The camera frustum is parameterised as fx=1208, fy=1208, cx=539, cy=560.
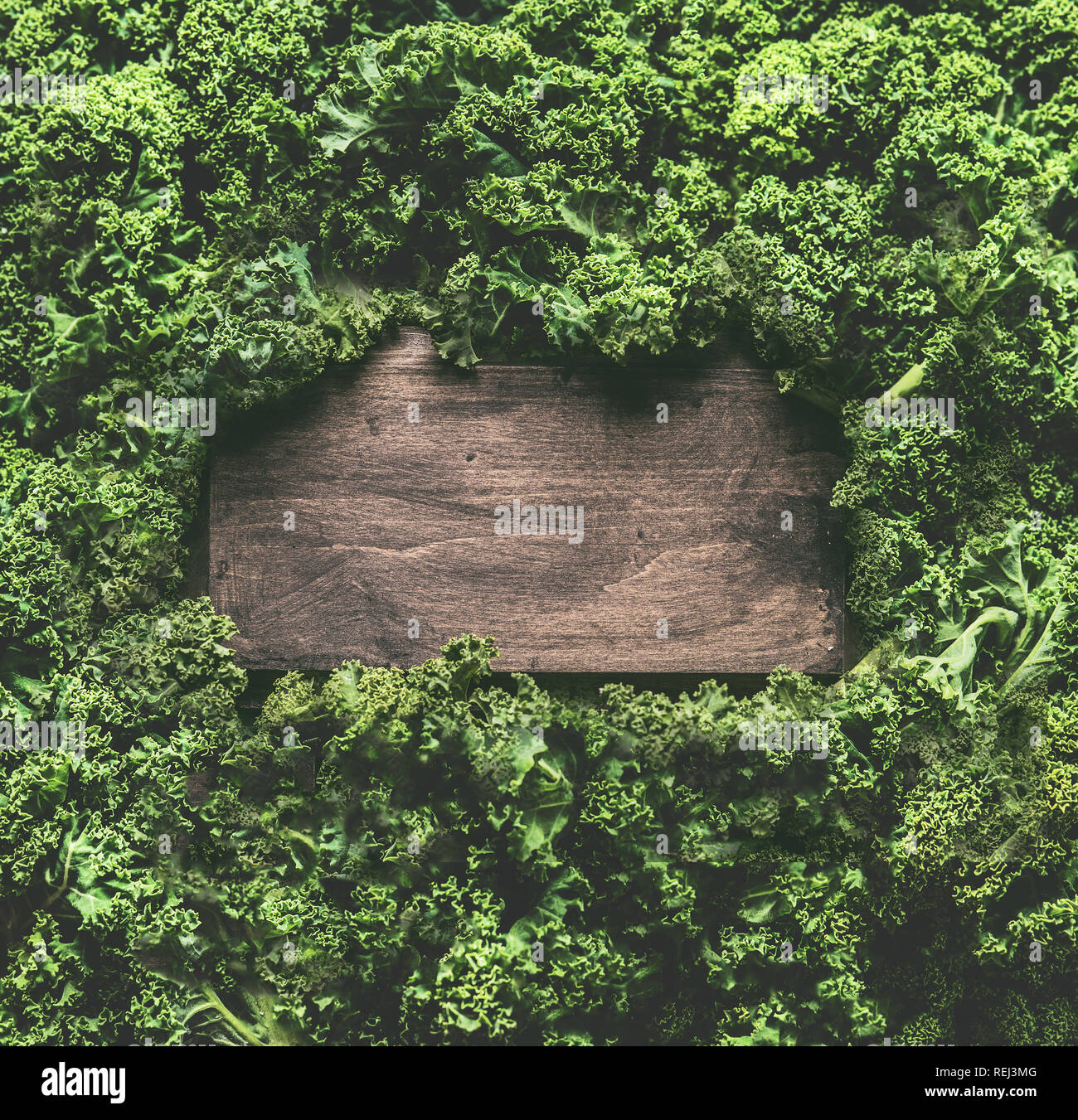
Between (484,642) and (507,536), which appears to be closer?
(484,642)

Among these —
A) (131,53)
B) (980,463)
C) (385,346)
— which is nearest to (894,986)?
(980,463)

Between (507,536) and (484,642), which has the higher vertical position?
(507,536)

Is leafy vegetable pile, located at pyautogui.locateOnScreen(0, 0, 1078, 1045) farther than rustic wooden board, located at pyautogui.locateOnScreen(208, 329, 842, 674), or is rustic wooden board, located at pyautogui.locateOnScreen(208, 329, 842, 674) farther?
rustic wooden board, located at pyautogui.locateOnScreen(208, 329, 842, 674)

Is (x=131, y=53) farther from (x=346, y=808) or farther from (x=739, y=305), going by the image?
(x=346, y=808)
